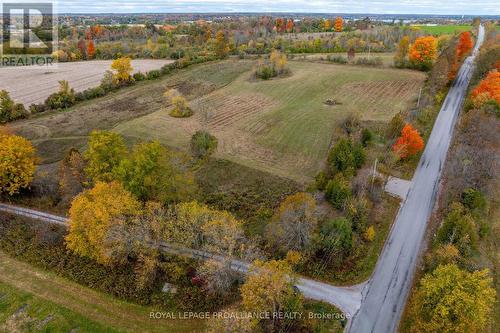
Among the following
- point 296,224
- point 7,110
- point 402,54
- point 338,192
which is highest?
point 402,54

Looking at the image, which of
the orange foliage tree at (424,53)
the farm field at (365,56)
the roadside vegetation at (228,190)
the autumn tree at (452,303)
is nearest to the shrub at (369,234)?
the roadside vegetation at (228,190)

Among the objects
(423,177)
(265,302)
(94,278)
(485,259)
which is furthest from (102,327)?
(423,177)

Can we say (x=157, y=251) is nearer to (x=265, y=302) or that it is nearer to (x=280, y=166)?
(x=265, y=302)

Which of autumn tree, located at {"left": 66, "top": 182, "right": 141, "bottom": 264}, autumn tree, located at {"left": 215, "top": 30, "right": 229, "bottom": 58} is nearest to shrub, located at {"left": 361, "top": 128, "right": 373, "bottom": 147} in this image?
autumn tree, located at {"left": 66, "top": 182, "right": 141, "bottom": 264}

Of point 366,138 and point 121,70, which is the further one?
point 121,70

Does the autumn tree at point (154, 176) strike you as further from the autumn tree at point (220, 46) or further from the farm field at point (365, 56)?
the farm field at point (365, 56)

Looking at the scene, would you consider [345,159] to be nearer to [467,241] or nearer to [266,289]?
[467,241]

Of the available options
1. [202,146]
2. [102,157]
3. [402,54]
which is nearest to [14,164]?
[102,157]
